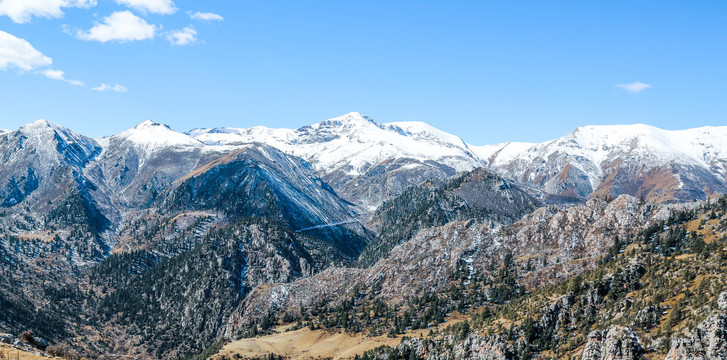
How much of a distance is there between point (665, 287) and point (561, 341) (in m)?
29.8

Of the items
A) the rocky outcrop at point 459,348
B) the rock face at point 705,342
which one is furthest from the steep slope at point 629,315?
the rocky outcrop at point 459,348

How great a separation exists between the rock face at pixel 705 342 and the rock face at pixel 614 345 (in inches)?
301

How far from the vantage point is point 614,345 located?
112938 millimetres

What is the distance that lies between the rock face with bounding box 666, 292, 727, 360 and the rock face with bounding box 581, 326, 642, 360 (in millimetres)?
7655

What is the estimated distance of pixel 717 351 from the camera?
99.5 m

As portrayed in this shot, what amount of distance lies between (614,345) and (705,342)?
17483mm

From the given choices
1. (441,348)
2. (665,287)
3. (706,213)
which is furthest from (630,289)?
(706,213)

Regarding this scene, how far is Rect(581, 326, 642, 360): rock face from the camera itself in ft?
365

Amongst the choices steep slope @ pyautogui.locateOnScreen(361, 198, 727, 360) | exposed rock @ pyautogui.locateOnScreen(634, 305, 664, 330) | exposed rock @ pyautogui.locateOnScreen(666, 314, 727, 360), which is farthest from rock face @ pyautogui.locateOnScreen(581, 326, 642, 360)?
exposed rock @ pyautogui.locateOnScreen(666, 314, 727, 360)

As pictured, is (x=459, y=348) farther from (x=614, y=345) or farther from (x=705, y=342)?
(x=705, y=342)

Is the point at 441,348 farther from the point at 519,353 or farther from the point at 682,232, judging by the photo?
the point at 682,232

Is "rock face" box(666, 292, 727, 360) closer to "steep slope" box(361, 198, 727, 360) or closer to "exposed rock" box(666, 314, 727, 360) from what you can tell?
"exposed rock" box(666, 314, 727, 360)

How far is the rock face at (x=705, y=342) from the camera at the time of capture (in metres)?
99.7

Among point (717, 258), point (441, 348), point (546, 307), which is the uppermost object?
point (717, 258)
